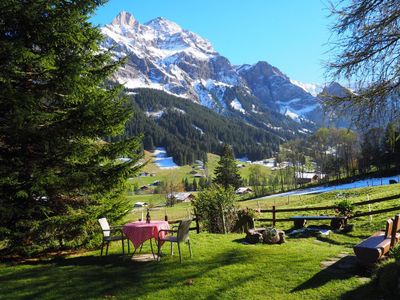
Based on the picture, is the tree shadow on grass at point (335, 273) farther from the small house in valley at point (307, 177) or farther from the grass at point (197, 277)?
the small house in valley at point (307, 177)

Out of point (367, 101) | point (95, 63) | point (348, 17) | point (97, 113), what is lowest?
point (367, 101)

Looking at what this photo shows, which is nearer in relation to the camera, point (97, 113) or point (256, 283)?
point (256, 283)

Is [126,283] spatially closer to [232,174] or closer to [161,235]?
[161,235]

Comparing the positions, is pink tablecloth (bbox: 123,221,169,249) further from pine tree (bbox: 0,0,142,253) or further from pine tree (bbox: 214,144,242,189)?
pine tree (bbox: 214,144,242,189)

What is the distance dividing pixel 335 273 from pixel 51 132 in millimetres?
8285

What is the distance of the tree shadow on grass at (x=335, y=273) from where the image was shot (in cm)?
774

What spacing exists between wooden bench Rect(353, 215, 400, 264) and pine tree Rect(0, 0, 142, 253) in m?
7.13

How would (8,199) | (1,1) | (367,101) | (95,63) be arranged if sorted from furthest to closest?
(95,63) → (8,199) → (1,1) → (367,101)

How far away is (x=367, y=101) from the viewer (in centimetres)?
779

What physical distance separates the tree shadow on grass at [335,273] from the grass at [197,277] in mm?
21

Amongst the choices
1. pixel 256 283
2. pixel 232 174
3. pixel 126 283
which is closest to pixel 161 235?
pixel 126 283

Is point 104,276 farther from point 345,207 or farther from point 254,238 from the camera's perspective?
point 345,207

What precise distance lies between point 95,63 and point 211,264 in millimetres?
8223

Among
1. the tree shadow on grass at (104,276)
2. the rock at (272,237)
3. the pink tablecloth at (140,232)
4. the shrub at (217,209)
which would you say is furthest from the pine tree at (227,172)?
the pink tablecloth at (140,232)
